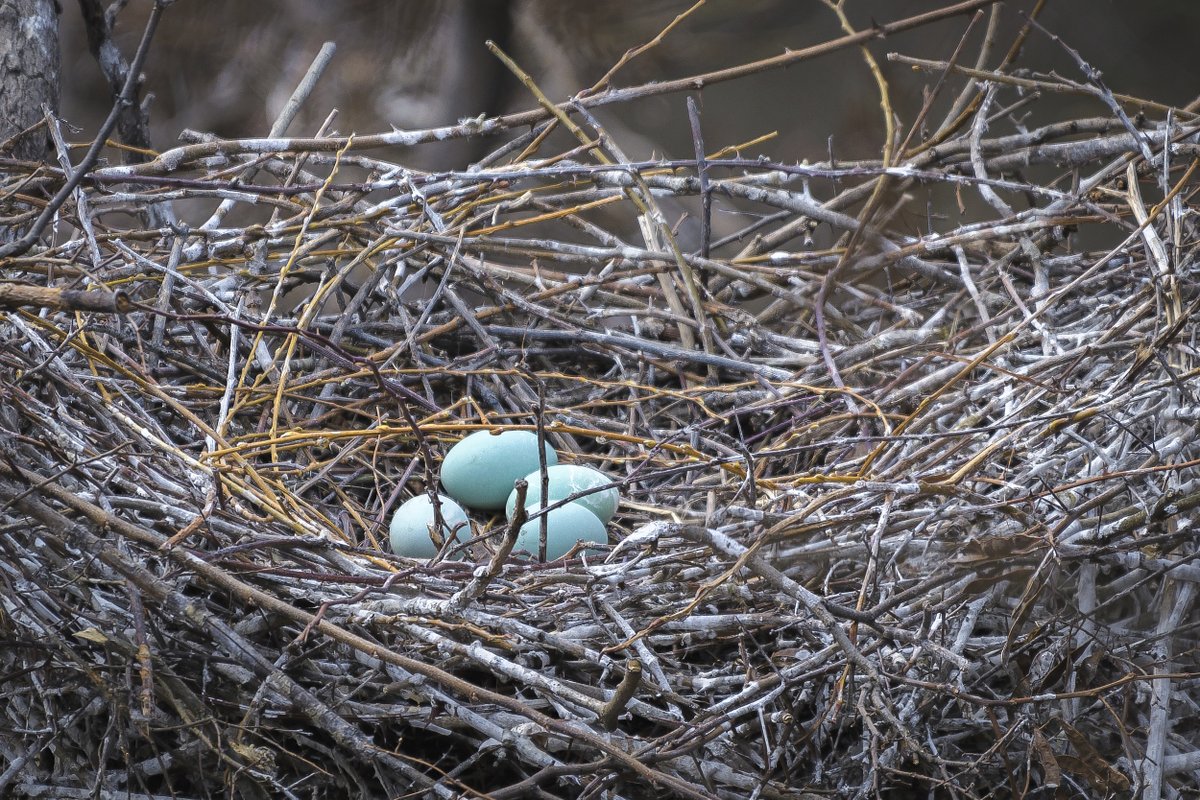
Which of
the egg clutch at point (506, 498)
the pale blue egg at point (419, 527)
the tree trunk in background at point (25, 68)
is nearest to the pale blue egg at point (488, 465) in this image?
the egg clutch at point (506, 498)

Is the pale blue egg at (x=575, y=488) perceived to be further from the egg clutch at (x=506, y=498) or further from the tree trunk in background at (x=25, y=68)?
the tree trunk in background at (x=25, y=68)

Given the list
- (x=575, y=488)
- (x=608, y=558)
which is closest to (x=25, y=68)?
(x=575, y=488)

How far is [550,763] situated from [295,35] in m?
1.92

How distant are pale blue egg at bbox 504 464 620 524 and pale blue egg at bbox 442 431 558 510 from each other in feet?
0.13

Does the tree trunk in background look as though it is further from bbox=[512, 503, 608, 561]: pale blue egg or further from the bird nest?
bbox=[512, 503, 608, 561]: pale blue egg

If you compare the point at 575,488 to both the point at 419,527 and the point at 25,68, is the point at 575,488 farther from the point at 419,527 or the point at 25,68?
the point at 25,68

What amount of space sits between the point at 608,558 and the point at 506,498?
0.61m

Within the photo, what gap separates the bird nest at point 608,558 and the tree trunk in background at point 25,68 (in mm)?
83

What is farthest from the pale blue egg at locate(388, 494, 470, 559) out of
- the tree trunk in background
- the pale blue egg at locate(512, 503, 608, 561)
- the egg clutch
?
the tree trunk in background

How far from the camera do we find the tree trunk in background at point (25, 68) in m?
2.02

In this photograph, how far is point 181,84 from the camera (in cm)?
285

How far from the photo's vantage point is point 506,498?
183cm

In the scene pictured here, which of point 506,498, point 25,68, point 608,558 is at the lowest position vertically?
point 506,498

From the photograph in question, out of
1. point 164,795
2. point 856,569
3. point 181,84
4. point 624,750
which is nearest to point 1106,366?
point 856,569
